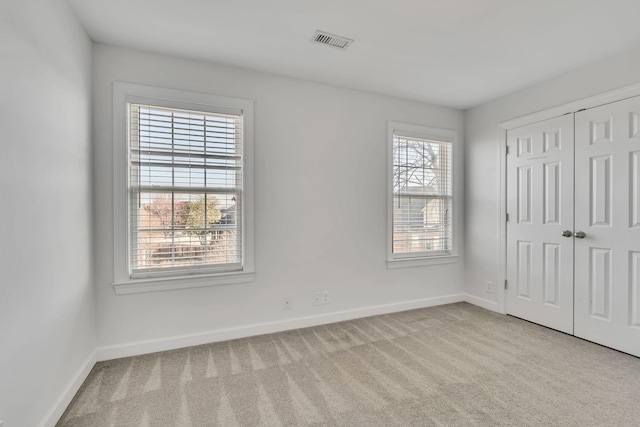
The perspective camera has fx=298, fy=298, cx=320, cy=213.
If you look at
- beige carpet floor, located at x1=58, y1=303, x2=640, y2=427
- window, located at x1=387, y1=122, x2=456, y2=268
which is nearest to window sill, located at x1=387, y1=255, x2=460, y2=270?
window, located at x1=387, y1=122, x2=456, y2=268

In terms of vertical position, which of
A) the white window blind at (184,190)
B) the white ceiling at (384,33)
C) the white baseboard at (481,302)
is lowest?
the white baseboard at (481,302)

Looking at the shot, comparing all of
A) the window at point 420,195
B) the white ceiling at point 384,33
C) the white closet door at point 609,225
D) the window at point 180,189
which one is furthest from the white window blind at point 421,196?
the window at point 180,189

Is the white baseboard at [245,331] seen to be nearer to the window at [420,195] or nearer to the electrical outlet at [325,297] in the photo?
the electrical outlet at [325,297]

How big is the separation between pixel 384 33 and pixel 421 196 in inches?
79.5

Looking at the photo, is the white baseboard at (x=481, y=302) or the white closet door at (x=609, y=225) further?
the white baseboard at (x=481, y=302)

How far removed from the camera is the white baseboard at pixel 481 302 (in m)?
3.59

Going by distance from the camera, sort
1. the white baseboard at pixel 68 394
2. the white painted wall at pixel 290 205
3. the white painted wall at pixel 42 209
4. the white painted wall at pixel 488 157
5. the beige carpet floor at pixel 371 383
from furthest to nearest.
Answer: the white painted wall at pixel 488 157, the white painted wall at pixel 290 205, the beige carpet floor at pixel 371 383, the white baseboard at pixel 68 394, the white painted wall at pixel 42 209

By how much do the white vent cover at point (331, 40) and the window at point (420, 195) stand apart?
4.18ft

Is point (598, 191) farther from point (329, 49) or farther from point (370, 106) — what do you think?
point (329, 49)

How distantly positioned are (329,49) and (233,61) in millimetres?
881

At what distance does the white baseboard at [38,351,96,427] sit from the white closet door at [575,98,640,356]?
411cm

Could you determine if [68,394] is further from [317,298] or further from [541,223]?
[541,223]

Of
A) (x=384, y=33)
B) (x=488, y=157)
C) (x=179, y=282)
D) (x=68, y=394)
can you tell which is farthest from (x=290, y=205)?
(x=488, y=157)

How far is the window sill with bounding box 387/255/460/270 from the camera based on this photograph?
3.51 metres
